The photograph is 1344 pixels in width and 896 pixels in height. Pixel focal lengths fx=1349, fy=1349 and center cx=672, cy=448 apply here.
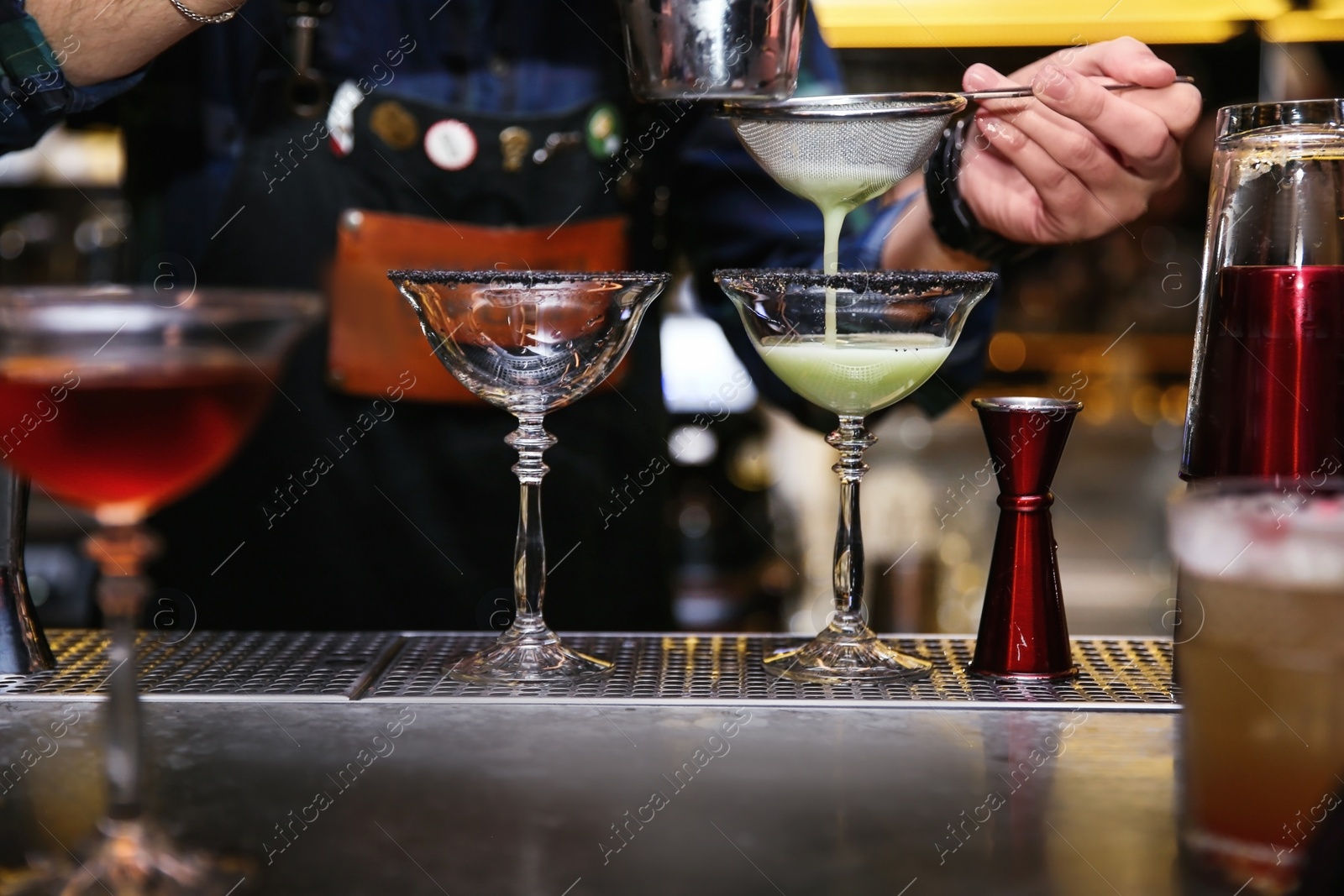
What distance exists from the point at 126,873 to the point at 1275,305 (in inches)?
30.2

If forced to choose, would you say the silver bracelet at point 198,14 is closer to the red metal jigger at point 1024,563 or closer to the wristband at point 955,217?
the wristband at point 955,217

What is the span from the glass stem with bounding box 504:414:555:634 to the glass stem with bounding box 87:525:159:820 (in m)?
0.39

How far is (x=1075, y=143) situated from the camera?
45.7 inches

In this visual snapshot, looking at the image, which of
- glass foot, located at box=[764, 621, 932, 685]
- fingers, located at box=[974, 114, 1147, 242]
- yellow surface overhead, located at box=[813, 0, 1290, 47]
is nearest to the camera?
glass foot, located at box=[764, 621, 932, 685]

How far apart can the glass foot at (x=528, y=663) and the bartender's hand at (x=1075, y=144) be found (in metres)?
0.57

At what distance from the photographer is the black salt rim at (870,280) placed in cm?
97

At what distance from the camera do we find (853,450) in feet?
3.41

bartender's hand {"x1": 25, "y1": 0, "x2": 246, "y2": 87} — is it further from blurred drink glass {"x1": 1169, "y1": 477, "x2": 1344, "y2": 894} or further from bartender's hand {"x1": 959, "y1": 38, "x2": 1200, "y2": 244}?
blurred drink glass {"x1": 1169, "y1": 477, "x2": 1344, "y2": 894}

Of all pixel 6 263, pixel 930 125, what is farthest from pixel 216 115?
pixel 6 263

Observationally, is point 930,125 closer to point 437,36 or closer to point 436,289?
point 436,289

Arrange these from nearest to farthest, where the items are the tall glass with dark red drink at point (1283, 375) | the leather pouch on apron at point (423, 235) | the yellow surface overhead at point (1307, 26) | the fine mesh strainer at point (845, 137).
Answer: the tall glass with dark red drink at point (1283, 375) < the fine mesh strainer at point (845, 137) < the leather pouch on apron at point (423, 235) < the yellow surface overhead at point (1307, 26)

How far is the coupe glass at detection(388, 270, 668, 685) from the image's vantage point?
0.96 meters

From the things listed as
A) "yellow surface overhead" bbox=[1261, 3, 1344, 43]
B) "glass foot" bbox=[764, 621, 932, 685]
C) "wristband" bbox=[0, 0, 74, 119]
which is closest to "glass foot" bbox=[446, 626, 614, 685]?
"glass foot" bbox=[764, 621, 932, 685]

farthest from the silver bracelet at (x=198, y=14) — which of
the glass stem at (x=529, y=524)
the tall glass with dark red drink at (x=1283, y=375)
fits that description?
the tall glass with dark red drink at (x=1283, y=375)
